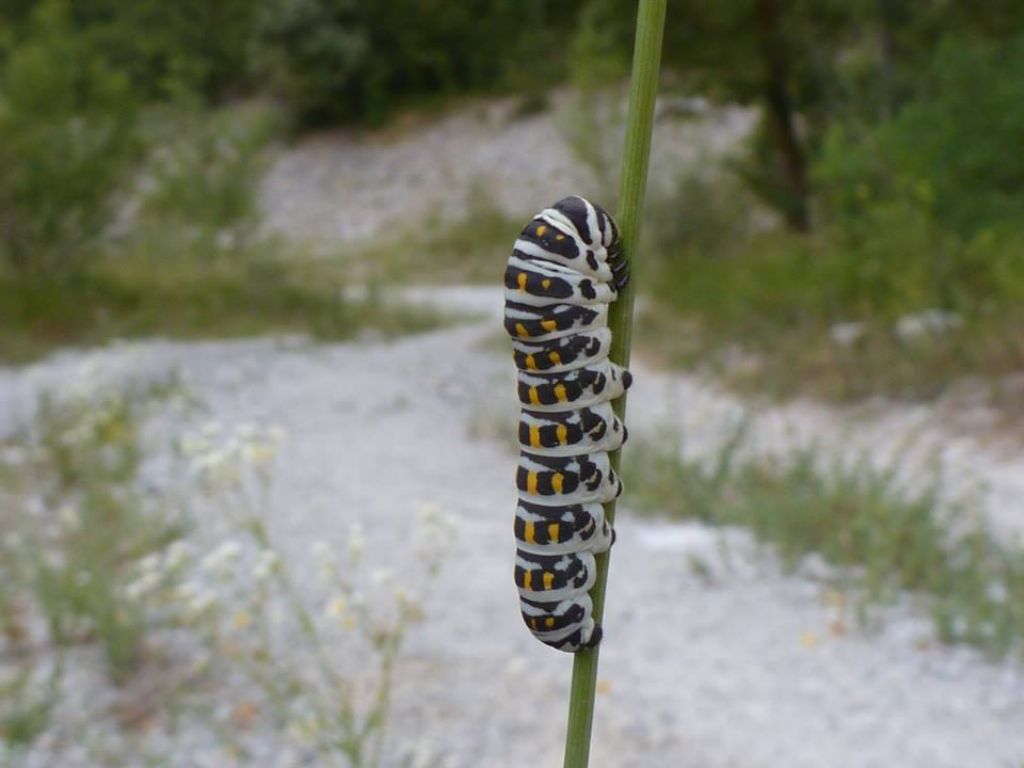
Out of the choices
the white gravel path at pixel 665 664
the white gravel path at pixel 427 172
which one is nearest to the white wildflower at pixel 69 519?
the white gravel path at pixel 665 664

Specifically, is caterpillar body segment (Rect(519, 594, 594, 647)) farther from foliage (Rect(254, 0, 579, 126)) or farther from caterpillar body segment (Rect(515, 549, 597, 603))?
foliage (Rect(254, 0, 579, 126))

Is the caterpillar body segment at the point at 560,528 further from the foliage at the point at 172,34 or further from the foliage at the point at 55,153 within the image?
the foliage at the point at 172,34

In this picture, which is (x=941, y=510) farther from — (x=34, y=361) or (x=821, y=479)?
(x=34, y=361)

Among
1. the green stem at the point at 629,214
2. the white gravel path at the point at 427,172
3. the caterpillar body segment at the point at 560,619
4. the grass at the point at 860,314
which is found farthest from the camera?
the white gravel path at the point at 427,172

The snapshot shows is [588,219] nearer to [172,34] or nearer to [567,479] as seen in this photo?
[567,479]

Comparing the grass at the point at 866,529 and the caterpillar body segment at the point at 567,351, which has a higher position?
the grass at the point at 866,529

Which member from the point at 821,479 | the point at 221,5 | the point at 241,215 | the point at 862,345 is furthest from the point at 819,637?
the point at 221,5
